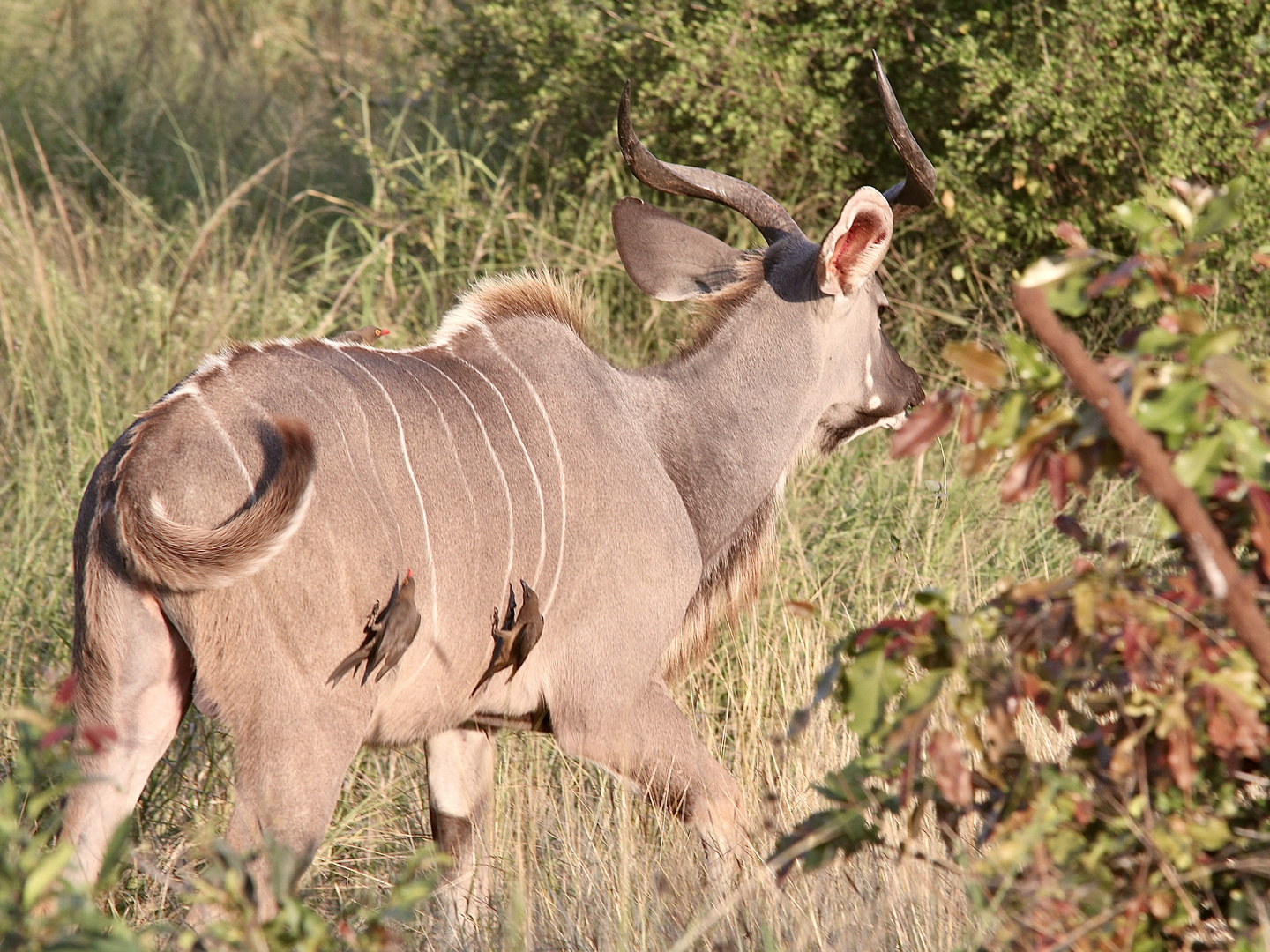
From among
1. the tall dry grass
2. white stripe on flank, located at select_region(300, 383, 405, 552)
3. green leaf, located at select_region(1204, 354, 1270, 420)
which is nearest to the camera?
green leaf, located at select_region(1204, 354, 1270, 420)

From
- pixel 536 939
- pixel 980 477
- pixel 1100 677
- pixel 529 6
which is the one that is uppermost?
pixel 1100 677

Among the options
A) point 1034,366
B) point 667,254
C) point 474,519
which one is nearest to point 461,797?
point 474,519

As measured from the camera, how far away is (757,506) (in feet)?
10.7

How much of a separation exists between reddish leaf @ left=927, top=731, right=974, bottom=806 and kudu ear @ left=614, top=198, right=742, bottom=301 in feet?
6.46

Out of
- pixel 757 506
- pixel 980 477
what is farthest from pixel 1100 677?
pixel 980 477

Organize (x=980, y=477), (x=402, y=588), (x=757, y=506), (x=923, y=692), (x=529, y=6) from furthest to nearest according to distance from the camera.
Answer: (x=529, y=6) → (x=980, y=477) → (x=757, y=506) → (x=402, y=588) → (x=923, y=692)

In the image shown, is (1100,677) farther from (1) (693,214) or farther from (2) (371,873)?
(1) (693,214)

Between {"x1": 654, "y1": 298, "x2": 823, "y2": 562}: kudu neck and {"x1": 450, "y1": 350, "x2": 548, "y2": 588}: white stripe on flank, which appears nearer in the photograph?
{"x1": 450, "y1": 350, "x2": 548, "y2": 588}: white stripe on flank

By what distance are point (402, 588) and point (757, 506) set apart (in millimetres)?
1155

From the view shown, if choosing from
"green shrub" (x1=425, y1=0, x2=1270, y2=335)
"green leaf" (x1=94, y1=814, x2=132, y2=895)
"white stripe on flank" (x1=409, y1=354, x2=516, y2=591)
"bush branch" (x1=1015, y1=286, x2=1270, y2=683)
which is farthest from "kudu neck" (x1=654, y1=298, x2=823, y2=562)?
"green leaf" (x1=94, y1=814, x2=132, y2=895)

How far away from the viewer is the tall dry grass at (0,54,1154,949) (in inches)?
97.0

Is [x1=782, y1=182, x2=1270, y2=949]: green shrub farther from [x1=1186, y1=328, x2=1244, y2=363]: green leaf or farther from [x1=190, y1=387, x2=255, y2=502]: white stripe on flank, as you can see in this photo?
[x1=190, y1=387, x2=255, y2=502]: white stripe on flank

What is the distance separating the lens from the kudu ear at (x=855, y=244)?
2.94 metres

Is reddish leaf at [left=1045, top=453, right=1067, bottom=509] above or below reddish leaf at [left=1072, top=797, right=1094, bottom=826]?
above
